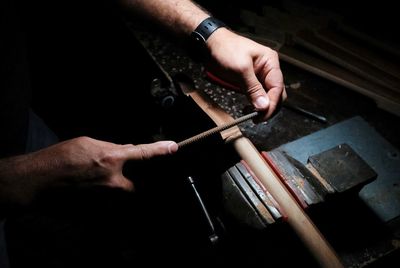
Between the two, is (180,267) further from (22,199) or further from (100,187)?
(22,199)

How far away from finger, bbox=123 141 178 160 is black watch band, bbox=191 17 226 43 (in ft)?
2.63

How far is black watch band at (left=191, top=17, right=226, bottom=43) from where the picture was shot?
5.91 feet

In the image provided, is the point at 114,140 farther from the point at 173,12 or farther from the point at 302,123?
the point at 302,123

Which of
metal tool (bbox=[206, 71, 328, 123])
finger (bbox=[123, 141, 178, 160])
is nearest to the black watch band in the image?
metal tool (bbox=[206, 71, 328, 123])

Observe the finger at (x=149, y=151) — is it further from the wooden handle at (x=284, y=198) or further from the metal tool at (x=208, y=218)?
the wooden handle at (x=284, y=198)

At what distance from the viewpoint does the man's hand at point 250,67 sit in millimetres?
1611

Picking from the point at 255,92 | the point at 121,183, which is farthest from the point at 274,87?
the point at 121,183

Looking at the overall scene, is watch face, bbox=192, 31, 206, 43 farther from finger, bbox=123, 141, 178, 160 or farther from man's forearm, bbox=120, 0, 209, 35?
finger, bbox=123, 141, 178, 160

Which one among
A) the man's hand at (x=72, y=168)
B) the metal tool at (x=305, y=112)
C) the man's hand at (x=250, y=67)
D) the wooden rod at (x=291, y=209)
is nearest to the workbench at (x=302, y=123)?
the metal tool at (x=305, y=112)

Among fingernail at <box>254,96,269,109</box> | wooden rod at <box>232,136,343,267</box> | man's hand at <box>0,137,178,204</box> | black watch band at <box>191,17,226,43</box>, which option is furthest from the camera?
black watch band at <box>191,17,226,43</box>

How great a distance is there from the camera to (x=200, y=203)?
4.20 feet

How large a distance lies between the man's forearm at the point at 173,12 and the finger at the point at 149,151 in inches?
36.0

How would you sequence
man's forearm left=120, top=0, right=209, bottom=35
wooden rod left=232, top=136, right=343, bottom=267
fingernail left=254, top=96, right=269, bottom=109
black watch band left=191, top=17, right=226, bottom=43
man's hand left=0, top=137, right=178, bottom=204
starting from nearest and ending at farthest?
wooden rod left=232, top=136, right=343, bottom=267 → man's hand left=0, top=137, right=178, bottom=204 → fingernail left=254, top=96, right=269, bottom=109 → black watch band left=191, top=17, right=226, bottom=43 → man's forearm left=120, top=0, right=209, bottom=35

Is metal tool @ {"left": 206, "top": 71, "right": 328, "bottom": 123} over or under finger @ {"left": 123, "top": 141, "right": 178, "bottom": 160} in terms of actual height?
under
